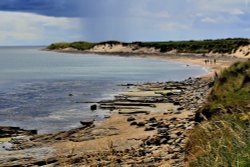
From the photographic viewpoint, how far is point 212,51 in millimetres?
123062

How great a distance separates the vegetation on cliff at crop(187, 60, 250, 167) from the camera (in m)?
6.20

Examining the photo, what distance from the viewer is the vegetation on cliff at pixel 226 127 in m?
6.20

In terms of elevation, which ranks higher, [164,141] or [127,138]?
[164,141]

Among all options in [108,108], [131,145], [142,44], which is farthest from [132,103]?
[142,44]

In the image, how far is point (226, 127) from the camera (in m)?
6.36

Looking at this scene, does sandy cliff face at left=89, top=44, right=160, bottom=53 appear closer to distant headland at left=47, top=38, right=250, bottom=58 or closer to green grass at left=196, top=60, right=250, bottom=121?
distant headland at left=47, top=38, right=250, bottom=58

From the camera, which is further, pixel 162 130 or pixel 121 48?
pixel 121 48

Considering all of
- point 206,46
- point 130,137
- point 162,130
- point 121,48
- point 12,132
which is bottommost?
point 121,48

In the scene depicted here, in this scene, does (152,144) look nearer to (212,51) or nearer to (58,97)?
(58,97)

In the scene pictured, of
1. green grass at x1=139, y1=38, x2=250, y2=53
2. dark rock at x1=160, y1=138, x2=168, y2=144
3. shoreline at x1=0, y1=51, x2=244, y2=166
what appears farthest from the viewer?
green grass at x1=139, y1=38, x2=250, y2=53

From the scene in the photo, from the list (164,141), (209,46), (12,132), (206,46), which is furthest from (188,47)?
(164,141)

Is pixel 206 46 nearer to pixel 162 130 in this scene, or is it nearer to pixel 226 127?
pixel 162 130

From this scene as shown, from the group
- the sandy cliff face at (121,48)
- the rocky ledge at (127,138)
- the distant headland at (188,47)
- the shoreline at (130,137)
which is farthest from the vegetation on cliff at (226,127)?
the sandy cliff face at (121,48)

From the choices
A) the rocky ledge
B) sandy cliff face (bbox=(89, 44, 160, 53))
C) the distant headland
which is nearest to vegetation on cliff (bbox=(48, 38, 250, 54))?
the distant headland
